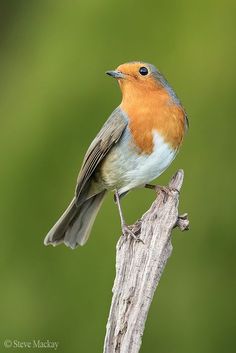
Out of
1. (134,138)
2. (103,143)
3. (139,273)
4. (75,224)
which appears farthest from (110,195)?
(139,273)

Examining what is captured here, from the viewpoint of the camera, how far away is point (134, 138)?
4.83 meters

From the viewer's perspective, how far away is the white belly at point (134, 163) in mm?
4805

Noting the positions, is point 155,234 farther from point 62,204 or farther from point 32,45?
point 32,45

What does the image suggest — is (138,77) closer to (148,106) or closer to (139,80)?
(139,80)

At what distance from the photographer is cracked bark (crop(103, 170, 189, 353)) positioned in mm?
4172

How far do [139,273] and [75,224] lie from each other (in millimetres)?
981

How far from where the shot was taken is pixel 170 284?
5.28 meters

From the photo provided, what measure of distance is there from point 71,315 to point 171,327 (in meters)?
0.56

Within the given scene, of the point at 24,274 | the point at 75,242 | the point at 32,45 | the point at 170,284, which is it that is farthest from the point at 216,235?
the point at 32,45

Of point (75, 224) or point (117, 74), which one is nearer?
point (117, 74)

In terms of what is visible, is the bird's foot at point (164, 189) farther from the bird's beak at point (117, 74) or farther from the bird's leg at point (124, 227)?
the bird's beak at point (117, 74)

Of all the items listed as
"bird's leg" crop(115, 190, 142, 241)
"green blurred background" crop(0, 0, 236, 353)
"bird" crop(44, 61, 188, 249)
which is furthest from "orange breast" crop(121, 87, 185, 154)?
"green blurred background" crop(0, 0, 236, 353)

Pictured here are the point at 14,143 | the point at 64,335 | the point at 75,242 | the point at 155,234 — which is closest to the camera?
the point at 155,234

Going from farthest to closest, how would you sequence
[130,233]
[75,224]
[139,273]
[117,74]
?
[75,224]
[117,74]
[130,233]
[139,273]
